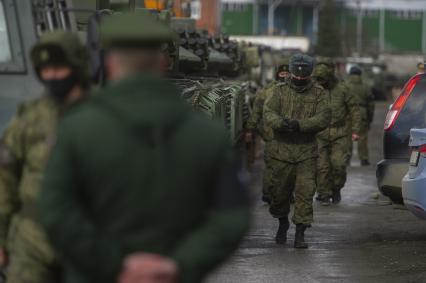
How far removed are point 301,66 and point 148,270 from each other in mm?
8304

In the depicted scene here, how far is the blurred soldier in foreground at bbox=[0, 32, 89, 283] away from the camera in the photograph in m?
5.21

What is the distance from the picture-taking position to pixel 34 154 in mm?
5379

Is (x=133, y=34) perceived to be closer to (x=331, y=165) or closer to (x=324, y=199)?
(x=324, y=199)

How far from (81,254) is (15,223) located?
1.06m

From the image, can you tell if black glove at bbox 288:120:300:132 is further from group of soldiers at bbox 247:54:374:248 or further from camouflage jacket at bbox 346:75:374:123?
camouflage jacket at bbox 346:75:374:123

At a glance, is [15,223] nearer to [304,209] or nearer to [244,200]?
[244,200]

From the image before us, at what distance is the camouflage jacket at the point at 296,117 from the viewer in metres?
12.2

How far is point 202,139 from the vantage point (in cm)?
443

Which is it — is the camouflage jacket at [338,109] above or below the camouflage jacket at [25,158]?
below

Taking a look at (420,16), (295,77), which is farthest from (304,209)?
(420,16)

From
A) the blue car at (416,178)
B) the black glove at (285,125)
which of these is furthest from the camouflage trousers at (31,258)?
the black glove at (285,125)

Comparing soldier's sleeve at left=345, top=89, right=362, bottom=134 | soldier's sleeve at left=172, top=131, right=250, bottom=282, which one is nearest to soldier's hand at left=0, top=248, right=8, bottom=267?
soldier's sleeve at left=172, top=131, right=250, bottom=282

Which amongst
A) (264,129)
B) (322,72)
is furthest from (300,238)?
(322,72)

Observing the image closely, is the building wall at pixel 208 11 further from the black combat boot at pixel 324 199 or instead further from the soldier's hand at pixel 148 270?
the soldier's hand at pixel 148 270
